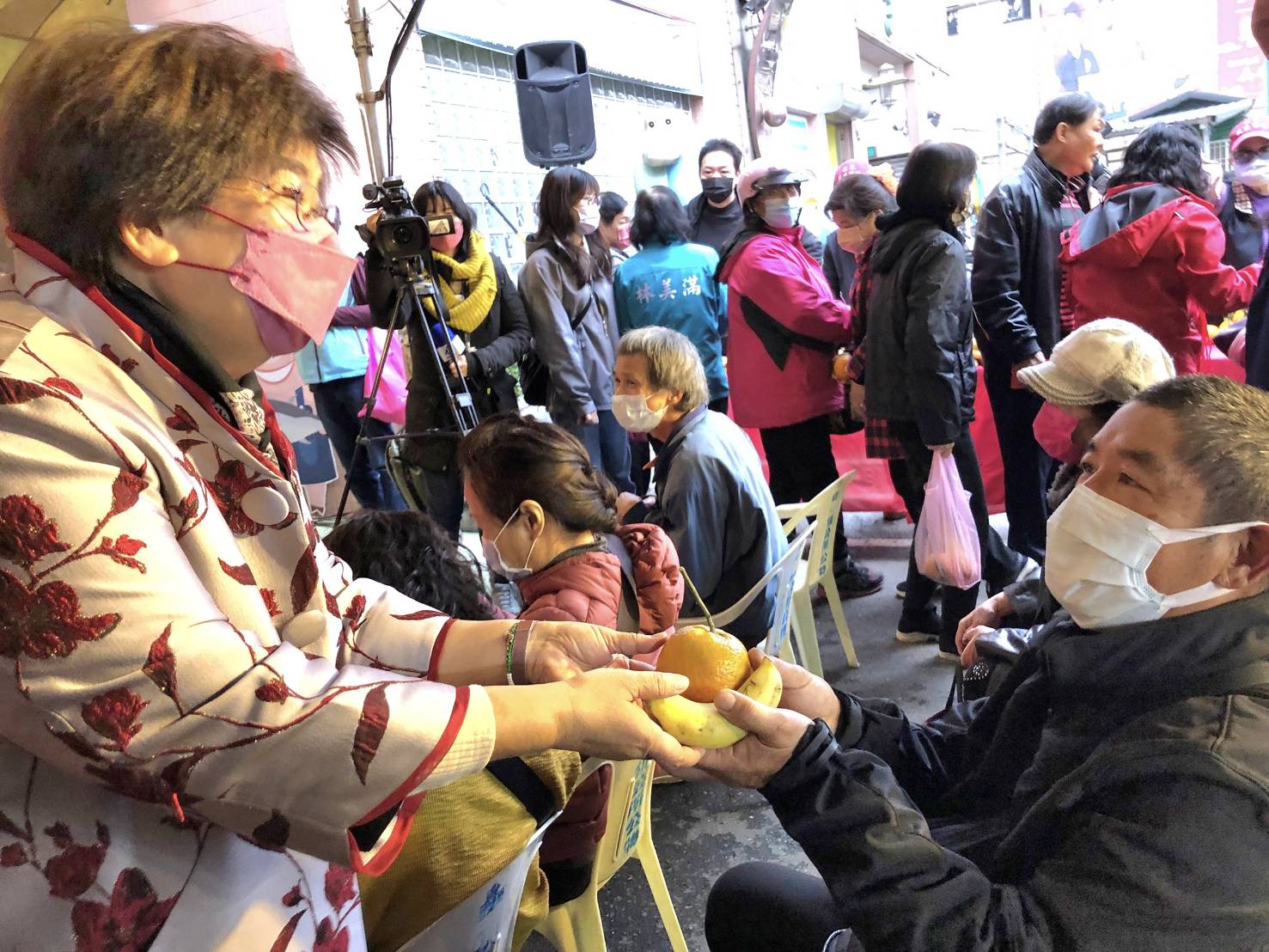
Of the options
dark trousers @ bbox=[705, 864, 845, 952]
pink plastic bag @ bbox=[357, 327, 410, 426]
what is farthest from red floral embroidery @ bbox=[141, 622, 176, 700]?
pink plastic bag @ bbox=[357, 327, 410, 426]

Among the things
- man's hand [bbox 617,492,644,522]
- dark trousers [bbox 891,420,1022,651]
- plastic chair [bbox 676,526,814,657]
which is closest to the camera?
plastic chair [bbox 676,526,814,657]

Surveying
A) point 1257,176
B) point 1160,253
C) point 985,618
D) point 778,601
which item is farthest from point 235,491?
point 1257,176

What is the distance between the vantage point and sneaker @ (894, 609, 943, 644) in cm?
356

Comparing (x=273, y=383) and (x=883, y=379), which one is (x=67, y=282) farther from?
(x=273, y=383)

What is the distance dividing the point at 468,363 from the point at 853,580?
1924mm

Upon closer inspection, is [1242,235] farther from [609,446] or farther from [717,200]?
[609,446]

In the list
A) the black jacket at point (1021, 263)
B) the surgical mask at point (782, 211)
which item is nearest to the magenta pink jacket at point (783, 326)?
the surgical mask at point (782, 211)

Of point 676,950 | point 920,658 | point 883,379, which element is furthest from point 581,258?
point 676,950

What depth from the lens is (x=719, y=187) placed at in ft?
17.2

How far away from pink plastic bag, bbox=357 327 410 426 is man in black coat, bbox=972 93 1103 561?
9.10ft

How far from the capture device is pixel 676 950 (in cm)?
193

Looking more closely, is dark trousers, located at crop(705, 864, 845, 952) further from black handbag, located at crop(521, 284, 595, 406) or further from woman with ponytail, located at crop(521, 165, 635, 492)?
black handbag, located at crop(521, 284, 595, 406)

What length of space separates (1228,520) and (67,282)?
1293 mm

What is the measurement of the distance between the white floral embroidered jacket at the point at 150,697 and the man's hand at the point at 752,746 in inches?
15.2
